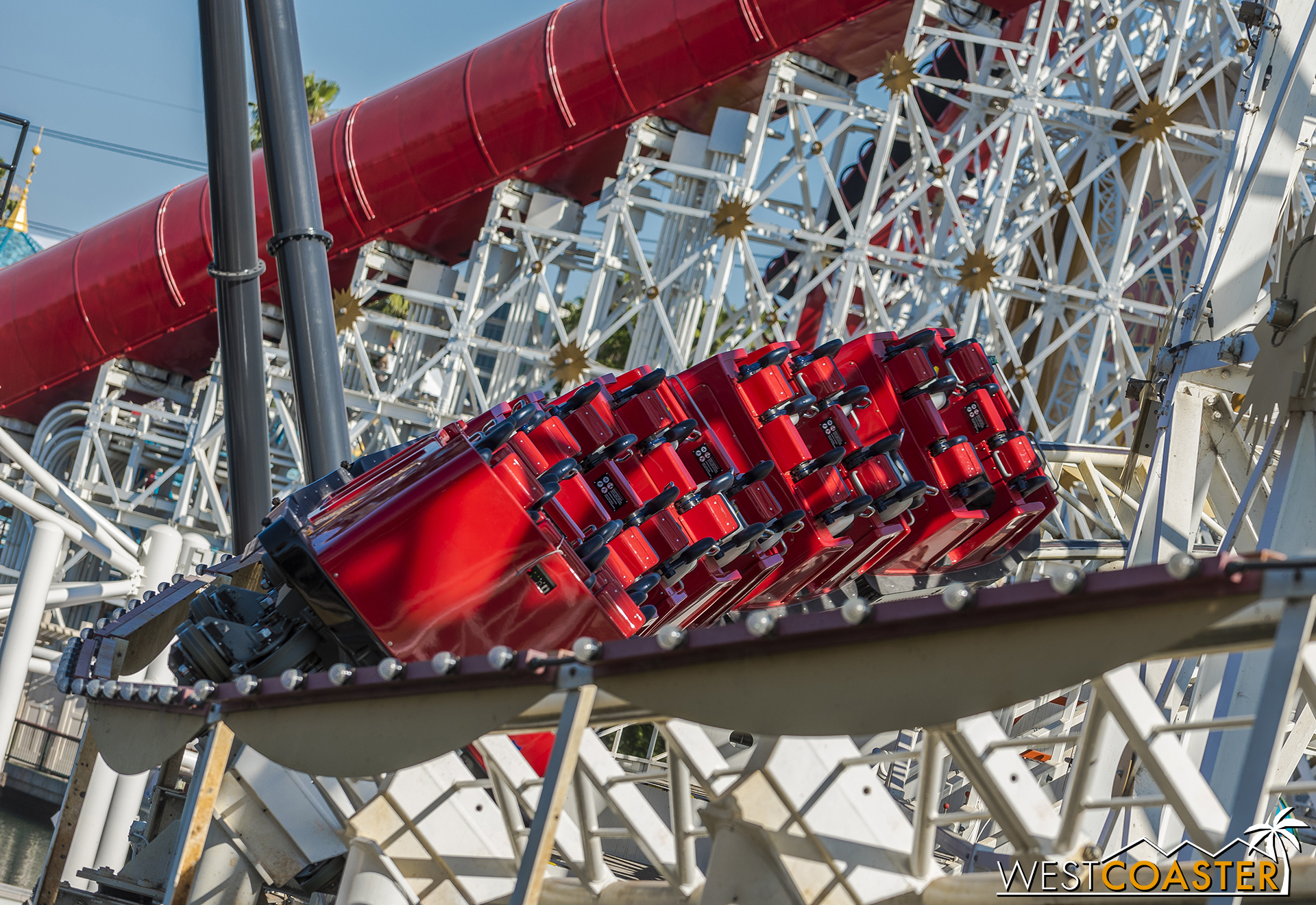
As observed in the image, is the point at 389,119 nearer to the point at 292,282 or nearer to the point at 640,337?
the point at 640,337

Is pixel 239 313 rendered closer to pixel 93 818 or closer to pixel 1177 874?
pixel 93 818

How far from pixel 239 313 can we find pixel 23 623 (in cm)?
265

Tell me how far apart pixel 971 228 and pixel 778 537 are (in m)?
8.87

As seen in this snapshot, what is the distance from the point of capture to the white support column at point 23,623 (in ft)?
27.2

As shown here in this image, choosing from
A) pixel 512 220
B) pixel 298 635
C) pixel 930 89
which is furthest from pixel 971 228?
→ pixel 298 635

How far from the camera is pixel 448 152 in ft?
44.7

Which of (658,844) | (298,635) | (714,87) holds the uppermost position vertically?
(714,87)

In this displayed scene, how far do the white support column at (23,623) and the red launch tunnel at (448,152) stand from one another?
631cm

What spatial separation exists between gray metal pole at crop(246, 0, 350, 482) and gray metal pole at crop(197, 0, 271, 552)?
0.81 feet

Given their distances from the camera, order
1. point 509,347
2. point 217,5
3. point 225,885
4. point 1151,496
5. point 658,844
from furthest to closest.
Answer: point 509,347 < point 217,5 < point 1151,496 < point 225,885 < point 658,844

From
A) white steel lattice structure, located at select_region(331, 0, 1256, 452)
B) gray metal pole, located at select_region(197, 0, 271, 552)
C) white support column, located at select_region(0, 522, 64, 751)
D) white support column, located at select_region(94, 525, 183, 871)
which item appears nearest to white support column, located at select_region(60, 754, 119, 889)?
white support column, located at select_region(94, 525, 183, 871)

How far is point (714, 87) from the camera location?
42.9 ft

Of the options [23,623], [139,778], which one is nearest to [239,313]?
[23,623]

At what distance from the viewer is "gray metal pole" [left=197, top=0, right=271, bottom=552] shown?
8.70m
